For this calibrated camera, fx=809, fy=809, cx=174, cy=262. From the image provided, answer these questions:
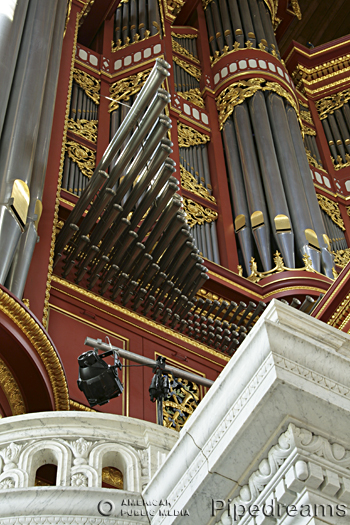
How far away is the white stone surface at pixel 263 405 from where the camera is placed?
108 inches

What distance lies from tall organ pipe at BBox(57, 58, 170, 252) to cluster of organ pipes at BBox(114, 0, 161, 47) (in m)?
4.49

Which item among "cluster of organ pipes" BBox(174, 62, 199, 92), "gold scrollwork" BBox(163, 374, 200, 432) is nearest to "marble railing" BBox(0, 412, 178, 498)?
"gold scrollwork" BBox(163, 374, 200, 432)

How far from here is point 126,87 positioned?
10.4 m

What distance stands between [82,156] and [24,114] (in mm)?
1836

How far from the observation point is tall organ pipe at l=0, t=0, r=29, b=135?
7098mm

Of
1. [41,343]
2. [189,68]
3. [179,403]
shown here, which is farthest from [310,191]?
[41,343]

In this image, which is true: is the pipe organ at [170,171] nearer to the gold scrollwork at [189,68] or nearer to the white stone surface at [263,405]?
the gold scrollwork at [189,68]

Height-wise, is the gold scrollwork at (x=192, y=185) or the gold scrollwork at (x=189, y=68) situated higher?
the gold scrollwork at (x=189, y=68)

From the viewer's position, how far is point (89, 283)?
734 cm

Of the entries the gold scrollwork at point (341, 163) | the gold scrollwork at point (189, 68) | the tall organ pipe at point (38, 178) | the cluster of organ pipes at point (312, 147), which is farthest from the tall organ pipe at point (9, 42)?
the gold scrollwork at point (341, 163)

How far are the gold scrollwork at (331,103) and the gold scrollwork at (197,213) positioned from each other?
4439mm

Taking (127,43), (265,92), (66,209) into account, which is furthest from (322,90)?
(66,209)

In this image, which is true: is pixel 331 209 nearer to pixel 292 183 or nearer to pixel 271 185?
pixel 292 183

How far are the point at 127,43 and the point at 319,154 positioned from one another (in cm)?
334
